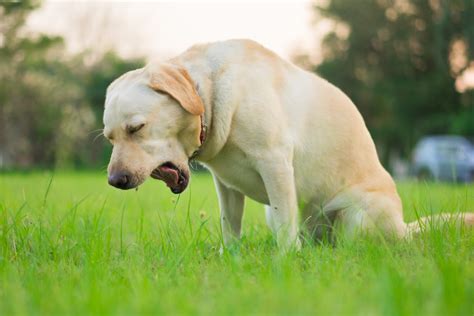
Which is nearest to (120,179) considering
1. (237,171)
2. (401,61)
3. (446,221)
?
(237,171)

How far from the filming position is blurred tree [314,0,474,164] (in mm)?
28641

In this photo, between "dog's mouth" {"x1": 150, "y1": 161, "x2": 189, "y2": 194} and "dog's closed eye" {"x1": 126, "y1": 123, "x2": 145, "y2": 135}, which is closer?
"dog's closed eye" {"x1": 126, "y1": 123, "x2": 145, "y2": 135}

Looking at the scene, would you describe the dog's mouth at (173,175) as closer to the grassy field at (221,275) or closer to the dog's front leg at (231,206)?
the grassy field at (221,275)

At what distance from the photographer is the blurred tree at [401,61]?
94.0ft

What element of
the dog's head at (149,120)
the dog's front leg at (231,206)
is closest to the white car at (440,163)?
the dog's front leg at (231,206)

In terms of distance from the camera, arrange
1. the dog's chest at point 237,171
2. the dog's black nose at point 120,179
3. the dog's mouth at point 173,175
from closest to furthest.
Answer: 1. the dog's black nose at point 120,179
2. the dog's mouth at point 173,175
3. the dog's chest at point 237,171

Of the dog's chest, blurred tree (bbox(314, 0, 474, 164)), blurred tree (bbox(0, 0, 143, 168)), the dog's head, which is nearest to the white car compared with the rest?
blurred tree (bbox(314, 0, 474, 164))

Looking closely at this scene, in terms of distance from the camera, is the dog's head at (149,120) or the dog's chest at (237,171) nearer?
the dog's head at (149,120)

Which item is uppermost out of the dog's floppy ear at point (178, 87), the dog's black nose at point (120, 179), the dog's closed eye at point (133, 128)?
the dog's floppy ear at point (178, 87)

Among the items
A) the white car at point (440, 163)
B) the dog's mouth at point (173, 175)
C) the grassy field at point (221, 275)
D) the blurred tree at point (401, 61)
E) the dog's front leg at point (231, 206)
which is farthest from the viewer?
the blurred tree at point (401, 61)

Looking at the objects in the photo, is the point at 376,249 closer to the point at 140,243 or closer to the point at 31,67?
the point at 140,243

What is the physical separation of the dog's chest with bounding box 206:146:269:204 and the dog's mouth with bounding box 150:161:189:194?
27 centimetres

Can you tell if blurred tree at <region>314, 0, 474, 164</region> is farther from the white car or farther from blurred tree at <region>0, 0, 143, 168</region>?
blurred tree at <region>0, 0, 143, 168</region>

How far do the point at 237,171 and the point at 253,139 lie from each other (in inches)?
11.0
